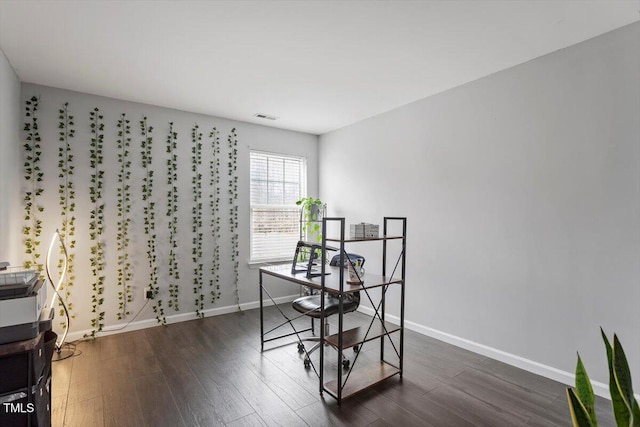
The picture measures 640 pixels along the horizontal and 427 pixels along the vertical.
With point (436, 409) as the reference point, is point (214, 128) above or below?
above

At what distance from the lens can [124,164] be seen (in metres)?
3.75

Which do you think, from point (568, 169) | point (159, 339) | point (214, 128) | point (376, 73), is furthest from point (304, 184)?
point (568, 169)

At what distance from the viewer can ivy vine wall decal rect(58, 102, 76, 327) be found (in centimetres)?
340

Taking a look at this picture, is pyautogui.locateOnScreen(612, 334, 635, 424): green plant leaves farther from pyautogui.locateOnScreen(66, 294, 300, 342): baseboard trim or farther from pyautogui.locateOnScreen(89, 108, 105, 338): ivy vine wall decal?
pyautogui.locateOnScreen(89, 108, 105, 338): ivy vine wall decal

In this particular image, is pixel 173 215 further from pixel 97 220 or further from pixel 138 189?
pixel 97 220

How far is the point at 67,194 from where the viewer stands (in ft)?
11.3

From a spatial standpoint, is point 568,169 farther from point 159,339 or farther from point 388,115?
point 159,339

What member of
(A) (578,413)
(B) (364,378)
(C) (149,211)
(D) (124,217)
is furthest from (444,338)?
(D) (124,217)

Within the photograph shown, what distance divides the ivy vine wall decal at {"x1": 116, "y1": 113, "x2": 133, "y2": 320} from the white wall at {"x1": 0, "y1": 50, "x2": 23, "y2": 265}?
2.78ft

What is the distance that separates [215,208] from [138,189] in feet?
3.06

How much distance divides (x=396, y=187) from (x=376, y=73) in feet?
4.80

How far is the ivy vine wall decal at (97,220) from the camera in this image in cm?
355

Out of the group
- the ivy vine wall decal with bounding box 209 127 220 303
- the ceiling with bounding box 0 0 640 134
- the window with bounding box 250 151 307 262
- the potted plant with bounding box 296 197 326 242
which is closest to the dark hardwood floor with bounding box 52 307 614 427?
the ivy vine wall decal with bounding box 209 127 220 303

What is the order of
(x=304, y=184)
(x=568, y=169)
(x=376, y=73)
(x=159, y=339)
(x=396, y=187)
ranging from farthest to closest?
(x=304, y=184) < (x=396, y=187) < (x=159, y=339) < (x=376, y=73) < (x=568, y=169)
